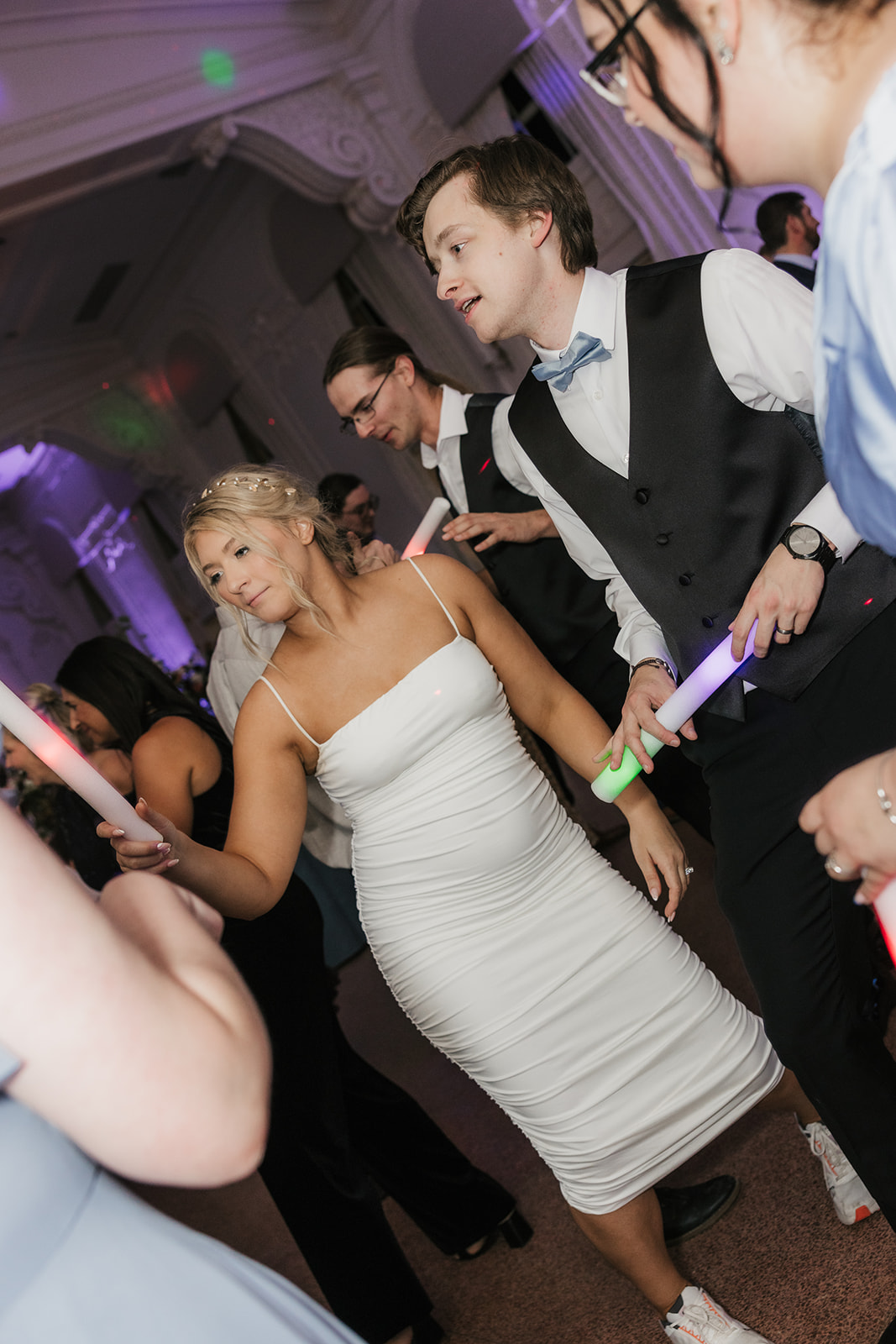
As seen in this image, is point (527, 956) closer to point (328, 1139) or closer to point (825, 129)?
point (328, 1139)

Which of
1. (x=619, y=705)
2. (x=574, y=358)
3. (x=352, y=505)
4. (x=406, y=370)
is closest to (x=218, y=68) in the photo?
(x=352, y=505)

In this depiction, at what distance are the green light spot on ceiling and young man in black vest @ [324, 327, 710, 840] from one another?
312 cm

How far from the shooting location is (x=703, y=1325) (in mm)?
1693

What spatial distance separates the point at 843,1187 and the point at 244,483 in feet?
5.97

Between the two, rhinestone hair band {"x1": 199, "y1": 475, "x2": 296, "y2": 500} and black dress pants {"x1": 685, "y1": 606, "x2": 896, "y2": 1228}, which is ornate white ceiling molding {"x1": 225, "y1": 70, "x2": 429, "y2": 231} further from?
black dress pants {"x1": 685, "y1": 606, "x2": 896, "y2": 1228}

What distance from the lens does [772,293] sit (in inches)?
56.2

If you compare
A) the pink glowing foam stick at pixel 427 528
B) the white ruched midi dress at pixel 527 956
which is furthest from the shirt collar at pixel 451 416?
the white ruched midi dress at pixel 527 956

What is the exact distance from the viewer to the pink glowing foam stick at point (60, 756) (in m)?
Answer: 0.96

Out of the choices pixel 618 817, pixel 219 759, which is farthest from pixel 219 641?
pixel 618 817

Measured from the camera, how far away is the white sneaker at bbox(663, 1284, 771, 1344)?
165 centimetres

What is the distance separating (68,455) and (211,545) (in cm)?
955

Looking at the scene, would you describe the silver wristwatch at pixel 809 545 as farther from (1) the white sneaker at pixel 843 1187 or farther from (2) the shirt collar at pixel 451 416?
(2) the shirt collar at pixel 451 416

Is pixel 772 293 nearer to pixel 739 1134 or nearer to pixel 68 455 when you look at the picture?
pixel 739 1134

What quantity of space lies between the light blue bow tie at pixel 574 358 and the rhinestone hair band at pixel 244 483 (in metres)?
0.63
